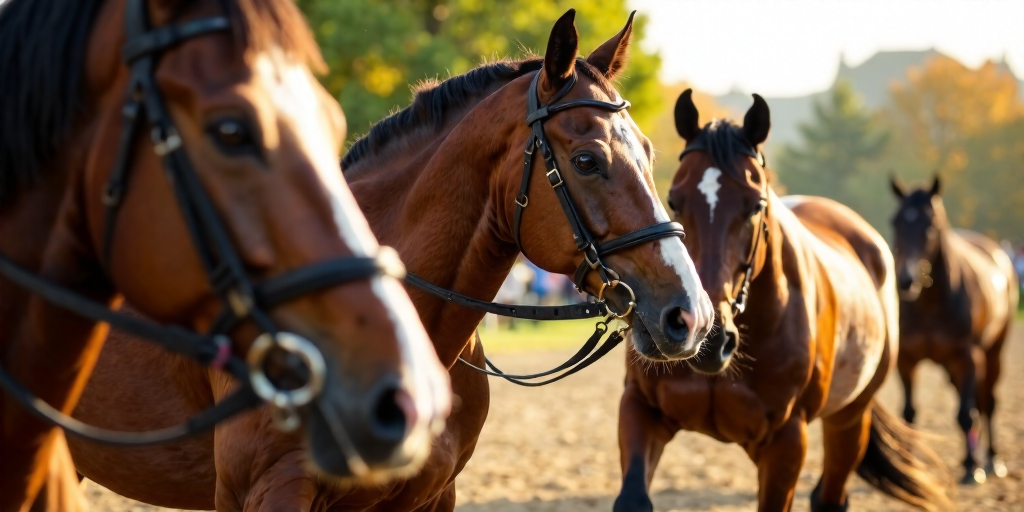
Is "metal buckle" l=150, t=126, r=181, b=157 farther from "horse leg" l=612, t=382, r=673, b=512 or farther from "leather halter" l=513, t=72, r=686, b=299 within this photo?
"horse leg" l=612, t=382, r=673, b=512

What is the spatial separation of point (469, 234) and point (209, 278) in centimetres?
196

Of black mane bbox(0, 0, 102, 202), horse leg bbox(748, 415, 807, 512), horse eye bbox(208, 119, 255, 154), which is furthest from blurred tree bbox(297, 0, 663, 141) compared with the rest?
horse eye bbox(208, 119, 255, 154)

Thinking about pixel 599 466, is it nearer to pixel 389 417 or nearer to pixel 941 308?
pixel 941 308

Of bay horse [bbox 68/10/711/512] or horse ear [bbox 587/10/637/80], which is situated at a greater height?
horse ear [bbox 587/10/637/80]

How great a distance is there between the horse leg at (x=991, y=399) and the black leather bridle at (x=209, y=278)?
911cm

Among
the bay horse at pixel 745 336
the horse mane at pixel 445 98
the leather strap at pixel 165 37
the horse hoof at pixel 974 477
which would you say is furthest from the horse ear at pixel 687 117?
the horse hoof at pixel 974 477

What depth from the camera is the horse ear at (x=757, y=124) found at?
5277 mm

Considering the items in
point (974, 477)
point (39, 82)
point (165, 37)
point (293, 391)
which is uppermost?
point (165, 37)

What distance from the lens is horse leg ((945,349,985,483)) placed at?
907cm

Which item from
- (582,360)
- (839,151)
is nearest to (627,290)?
(582,360)

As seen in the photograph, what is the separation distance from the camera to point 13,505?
212 centimetres

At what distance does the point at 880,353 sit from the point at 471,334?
156 inches

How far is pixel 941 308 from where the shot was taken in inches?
420

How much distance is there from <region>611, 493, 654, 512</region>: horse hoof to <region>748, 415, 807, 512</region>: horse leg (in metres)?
0.69
